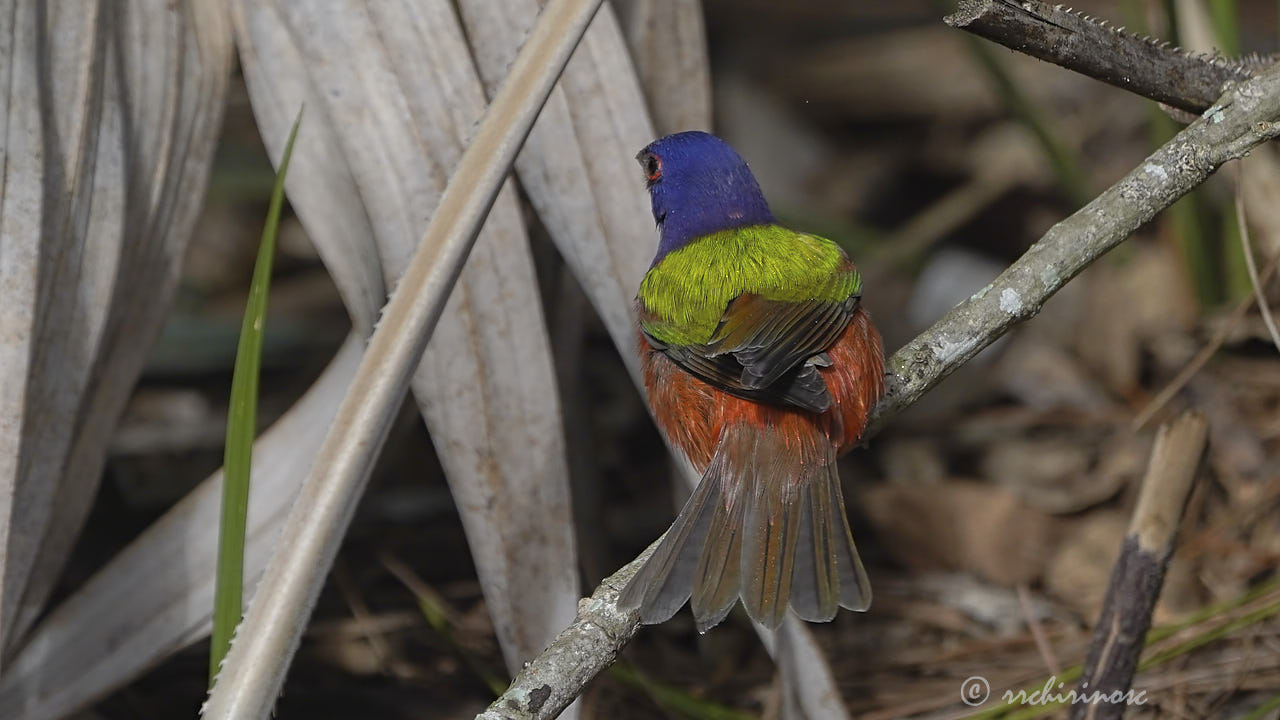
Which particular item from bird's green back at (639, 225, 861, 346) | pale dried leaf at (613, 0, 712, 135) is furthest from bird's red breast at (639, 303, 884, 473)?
pale dried leaf at (613, 0, 712, 135)

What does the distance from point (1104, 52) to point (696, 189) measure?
3.68ft

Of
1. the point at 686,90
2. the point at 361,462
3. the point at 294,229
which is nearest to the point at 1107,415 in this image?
the point at 686,90

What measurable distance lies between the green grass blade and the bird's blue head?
1.17 m

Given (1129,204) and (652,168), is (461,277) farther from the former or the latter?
(1129,204)

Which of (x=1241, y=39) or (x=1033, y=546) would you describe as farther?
(x=1241, y=39)

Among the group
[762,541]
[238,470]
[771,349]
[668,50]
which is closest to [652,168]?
[668,50]

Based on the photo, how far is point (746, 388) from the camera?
7.72 ft

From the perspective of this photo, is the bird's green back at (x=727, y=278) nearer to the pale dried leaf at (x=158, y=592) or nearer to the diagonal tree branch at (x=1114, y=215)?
the diagonal tree branch at (x=1114, y=215)

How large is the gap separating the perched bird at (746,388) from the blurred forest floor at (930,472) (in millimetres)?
432

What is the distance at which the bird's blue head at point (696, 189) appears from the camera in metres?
2.97

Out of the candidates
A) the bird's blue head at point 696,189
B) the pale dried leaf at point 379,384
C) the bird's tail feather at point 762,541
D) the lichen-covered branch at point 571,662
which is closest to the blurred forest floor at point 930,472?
the bird's blue head at point 696,189

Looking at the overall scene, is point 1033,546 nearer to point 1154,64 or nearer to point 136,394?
point 1154,64

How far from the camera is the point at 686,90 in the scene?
3.11 metres

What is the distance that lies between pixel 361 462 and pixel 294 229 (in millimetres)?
4753
